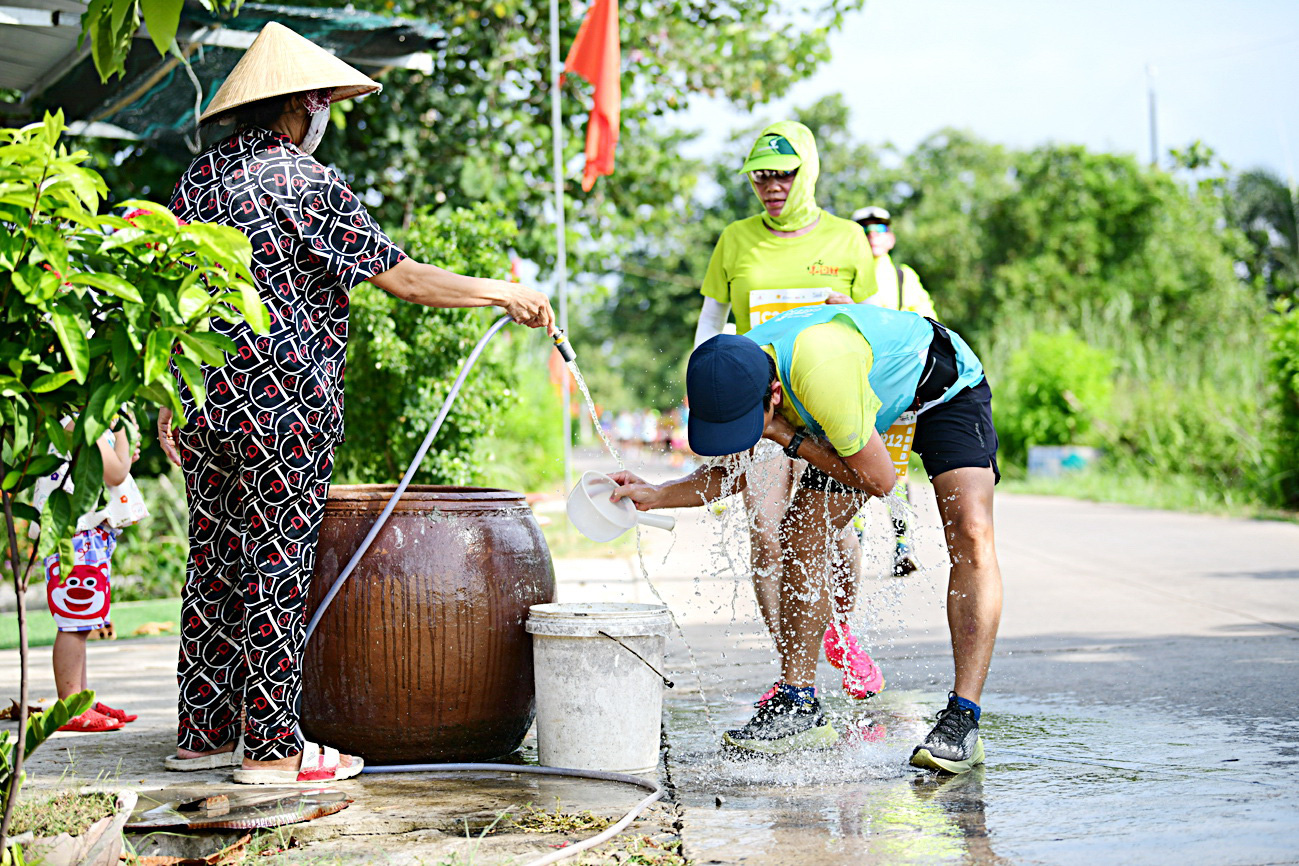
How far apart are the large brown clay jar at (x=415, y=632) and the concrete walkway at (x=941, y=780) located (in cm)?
18

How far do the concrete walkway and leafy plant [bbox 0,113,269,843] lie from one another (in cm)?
114

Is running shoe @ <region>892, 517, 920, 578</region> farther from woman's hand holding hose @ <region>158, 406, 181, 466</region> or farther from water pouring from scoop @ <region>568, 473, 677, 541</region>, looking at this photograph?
woman's hand holding hose @ <region>158, 406, 181, 466</region>

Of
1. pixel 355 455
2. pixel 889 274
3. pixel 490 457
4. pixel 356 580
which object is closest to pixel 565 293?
pixel 490 457

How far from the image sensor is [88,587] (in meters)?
4.80

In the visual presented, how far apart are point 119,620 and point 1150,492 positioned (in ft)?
41.5

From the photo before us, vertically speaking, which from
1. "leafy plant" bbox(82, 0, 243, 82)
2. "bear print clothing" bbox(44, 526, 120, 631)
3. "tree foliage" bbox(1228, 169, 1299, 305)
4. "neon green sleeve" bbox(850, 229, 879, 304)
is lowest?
"bear print clothing" bbox(44, 526, 120, 631)

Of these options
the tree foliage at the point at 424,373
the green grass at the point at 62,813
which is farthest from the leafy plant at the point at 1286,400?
the green grass at the point at 62,813

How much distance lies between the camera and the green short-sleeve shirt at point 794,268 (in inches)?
184

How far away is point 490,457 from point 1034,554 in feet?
15.1

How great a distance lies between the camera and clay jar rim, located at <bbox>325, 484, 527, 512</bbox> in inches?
152

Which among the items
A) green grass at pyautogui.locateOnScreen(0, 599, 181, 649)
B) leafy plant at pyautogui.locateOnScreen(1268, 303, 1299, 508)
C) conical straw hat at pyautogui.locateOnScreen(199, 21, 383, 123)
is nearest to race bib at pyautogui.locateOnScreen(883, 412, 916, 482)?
conical straw hat at pyautogui.locateOnScreen(199, 21, 383, 123)

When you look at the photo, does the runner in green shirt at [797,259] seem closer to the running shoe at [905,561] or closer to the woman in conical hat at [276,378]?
the running shoe at [905,561]

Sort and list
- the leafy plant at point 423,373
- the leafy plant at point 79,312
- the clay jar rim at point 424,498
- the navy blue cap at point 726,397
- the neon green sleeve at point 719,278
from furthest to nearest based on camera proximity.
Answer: the leafy plant at point 423,373 < the neon green sleeve at point 719,278 < the clay jar rim at point 424,498 < the navy blue cap at point 726,397 < the leafy plant at point 79,312

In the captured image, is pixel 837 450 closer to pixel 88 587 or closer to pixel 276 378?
pixel 276 378
